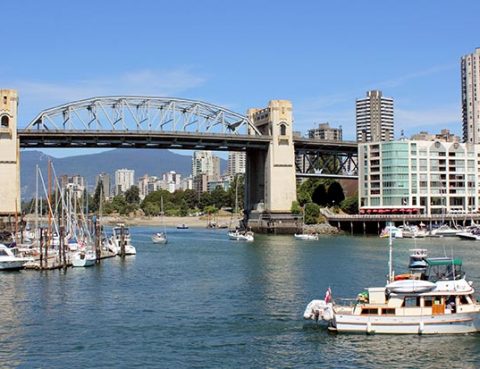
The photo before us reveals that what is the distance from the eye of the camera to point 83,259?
77.5 m

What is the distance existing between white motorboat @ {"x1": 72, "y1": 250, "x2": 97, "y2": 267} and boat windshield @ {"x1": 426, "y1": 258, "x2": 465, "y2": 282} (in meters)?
41.9

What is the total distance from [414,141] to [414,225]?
755 inches

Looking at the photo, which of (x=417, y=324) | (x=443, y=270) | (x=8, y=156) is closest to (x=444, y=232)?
(x=8, y=156)

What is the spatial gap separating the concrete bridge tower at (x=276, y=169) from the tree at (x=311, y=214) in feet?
28.5

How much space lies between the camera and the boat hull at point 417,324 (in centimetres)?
4062

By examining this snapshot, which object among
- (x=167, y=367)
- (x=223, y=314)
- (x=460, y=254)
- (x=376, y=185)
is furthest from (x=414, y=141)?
(x=167, y=367)

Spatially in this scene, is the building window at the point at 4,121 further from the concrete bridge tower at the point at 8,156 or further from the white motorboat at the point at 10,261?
the white motorboat at the point at 10,261

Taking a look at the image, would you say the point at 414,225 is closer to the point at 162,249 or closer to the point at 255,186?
the point at 255,186

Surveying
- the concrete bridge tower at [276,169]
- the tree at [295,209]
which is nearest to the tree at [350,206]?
the concrete bridge tower at [276,169]

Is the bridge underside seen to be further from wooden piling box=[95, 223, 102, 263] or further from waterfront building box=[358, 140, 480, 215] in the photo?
wooden piling box=[95, 223, 102, 263]

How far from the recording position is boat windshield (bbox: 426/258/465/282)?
1727 inches

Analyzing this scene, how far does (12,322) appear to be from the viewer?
45.7 m

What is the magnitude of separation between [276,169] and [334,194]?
1512 inches

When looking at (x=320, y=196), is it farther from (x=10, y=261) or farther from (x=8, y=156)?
(x=10, y=261)
